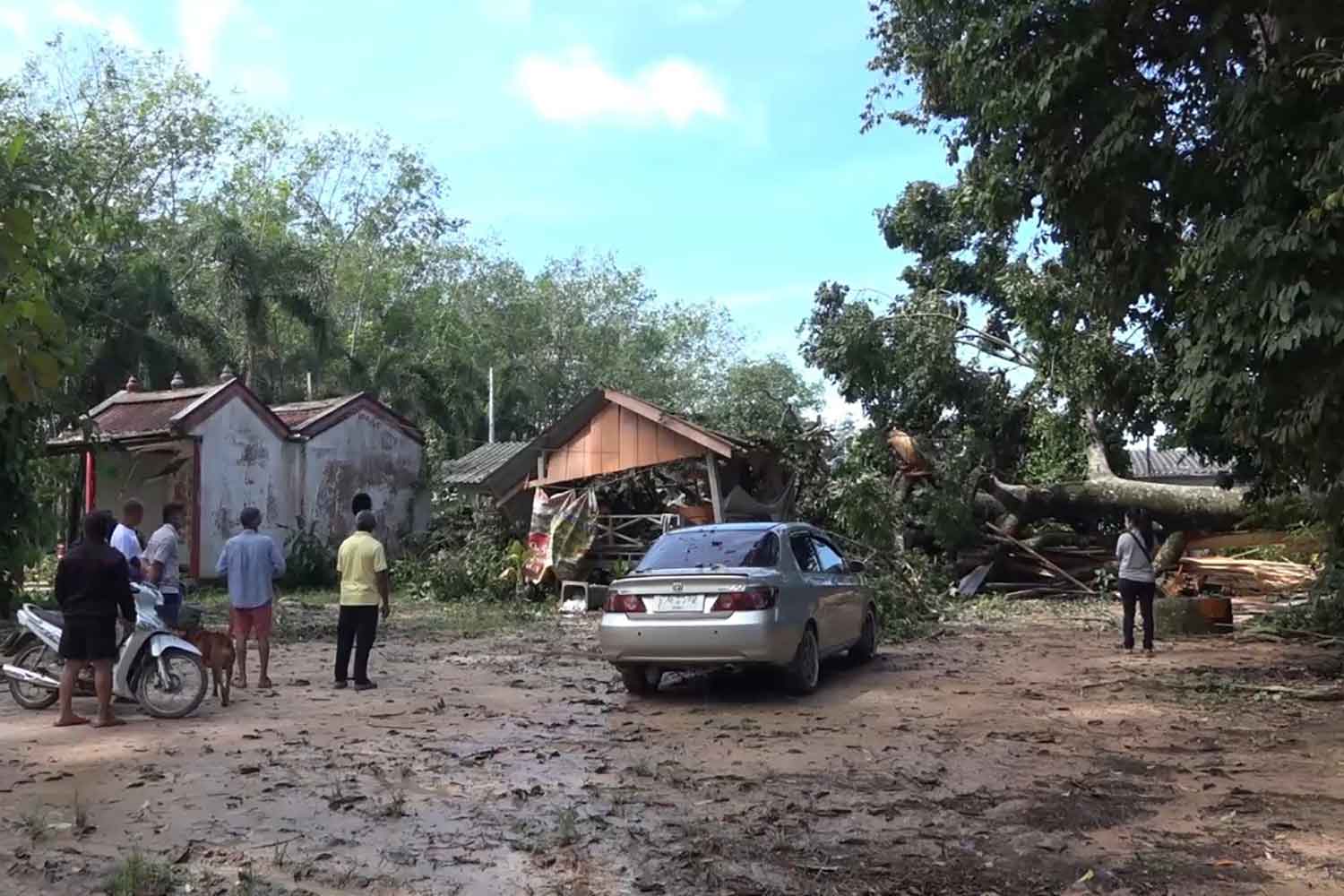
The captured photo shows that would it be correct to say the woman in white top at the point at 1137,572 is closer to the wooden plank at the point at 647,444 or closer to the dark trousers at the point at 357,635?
the dark trousers at the point at 357,635

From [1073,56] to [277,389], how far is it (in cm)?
3240

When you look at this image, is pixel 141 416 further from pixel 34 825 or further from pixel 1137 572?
pixel 1137 572

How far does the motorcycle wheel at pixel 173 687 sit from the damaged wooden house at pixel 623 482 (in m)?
10.7

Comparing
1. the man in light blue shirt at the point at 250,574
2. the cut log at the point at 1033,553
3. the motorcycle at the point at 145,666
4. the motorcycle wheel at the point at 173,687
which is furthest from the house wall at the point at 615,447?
the motorcycle wheel at the point at 173,687

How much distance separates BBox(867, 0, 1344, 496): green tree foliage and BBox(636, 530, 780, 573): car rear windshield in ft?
12.4

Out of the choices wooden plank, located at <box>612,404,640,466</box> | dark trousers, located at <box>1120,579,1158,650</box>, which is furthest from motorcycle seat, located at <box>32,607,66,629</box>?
wooden plank, located at <box>612,404,640,466</box>

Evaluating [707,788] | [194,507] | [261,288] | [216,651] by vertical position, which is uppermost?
[261,288]

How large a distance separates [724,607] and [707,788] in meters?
2.84

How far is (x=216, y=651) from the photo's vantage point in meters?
10.0

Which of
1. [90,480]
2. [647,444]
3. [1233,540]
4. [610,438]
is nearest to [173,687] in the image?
[647,444]

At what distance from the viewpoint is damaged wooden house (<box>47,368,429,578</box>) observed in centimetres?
2261

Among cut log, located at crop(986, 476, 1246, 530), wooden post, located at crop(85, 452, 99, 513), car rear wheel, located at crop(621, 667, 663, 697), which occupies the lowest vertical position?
car rear wheel, located at crop(621, 667, 663, 697)

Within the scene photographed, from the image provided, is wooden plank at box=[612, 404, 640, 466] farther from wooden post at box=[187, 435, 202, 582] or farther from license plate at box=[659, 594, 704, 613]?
license plate at box=[659, 594, 704, 613]

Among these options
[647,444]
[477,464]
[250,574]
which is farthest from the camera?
[477,464]
